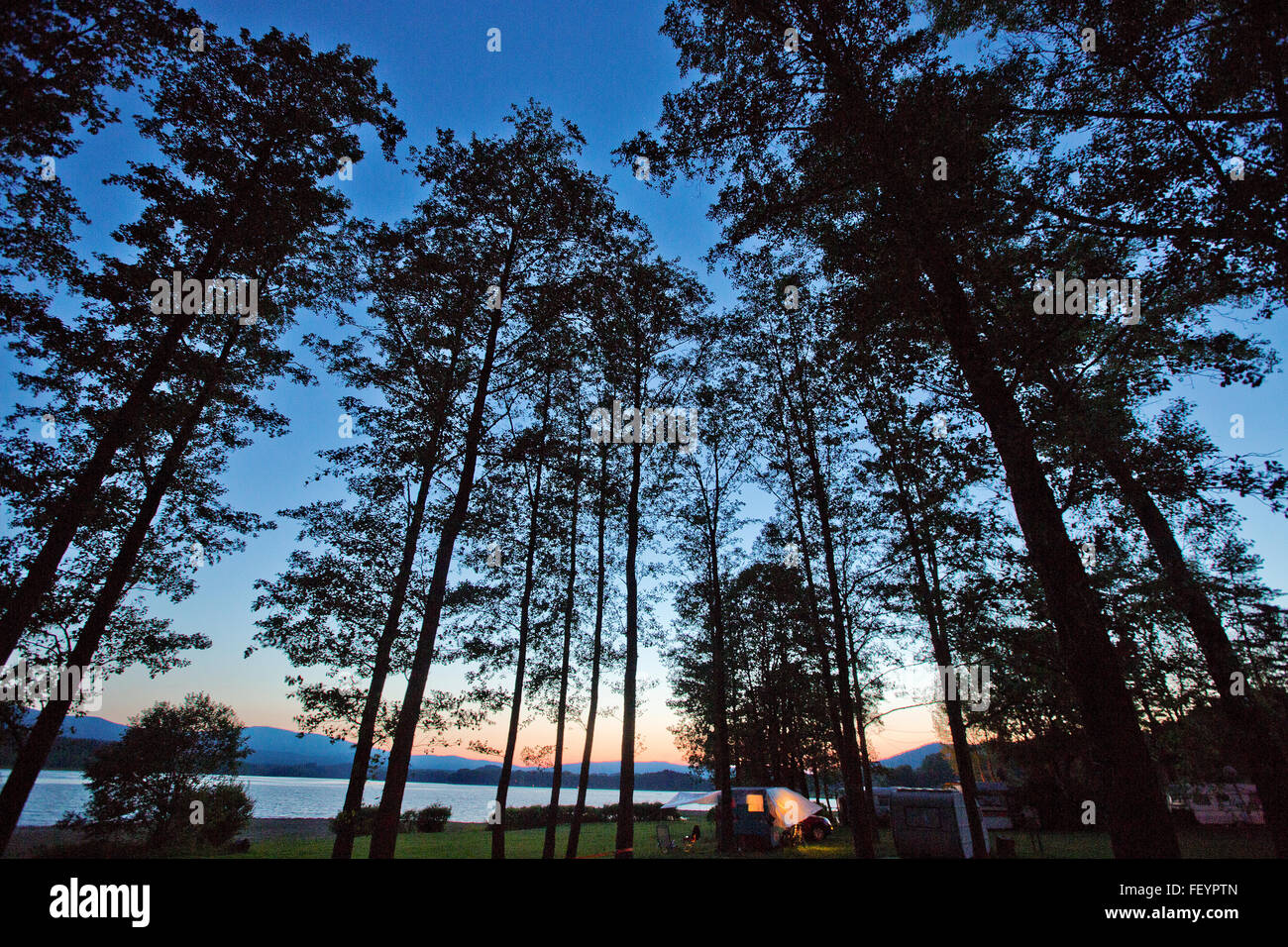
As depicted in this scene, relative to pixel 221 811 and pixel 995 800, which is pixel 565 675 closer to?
pixel 221 811

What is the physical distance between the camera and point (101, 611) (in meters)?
10.4

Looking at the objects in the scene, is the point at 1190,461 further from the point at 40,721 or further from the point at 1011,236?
the point at 40,721

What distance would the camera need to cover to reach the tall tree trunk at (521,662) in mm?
14969

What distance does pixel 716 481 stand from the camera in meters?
21.6

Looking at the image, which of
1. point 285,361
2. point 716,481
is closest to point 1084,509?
point 716,481

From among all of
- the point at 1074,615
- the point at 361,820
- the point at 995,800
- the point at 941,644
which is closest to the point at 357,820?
the point at 361,820

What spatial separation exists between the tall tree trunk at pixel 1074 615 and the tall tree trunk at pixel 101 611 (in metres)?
15.2

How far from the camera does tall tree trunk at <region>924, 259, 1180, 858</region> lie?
19.6 feet

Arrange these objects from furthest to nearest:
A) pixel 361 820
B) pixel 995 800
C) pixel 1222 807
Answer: pixel 995 800, pixel 1222 807, pixel 361 820

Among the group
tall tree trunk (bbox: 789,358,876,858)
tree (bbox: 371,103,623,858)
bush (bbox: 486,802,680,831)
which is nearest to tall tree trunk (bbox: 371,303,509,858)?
tree (bbox: 371,103,623,858)

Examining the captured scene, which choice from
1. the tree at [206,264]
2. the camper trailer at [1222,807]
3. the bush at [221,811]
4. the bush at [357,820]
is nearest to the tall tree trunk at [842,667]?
the bush at [357,820]

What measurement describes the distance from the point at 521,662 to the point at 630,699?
3.97 m

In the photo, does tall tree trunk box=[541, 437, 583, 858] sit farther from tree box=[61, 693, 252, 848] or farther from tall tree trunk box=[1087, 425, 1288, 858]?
tall tree trunk box=[1087, 425, 1288, 858]

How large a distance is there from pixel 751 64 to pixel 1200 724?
20.6m
